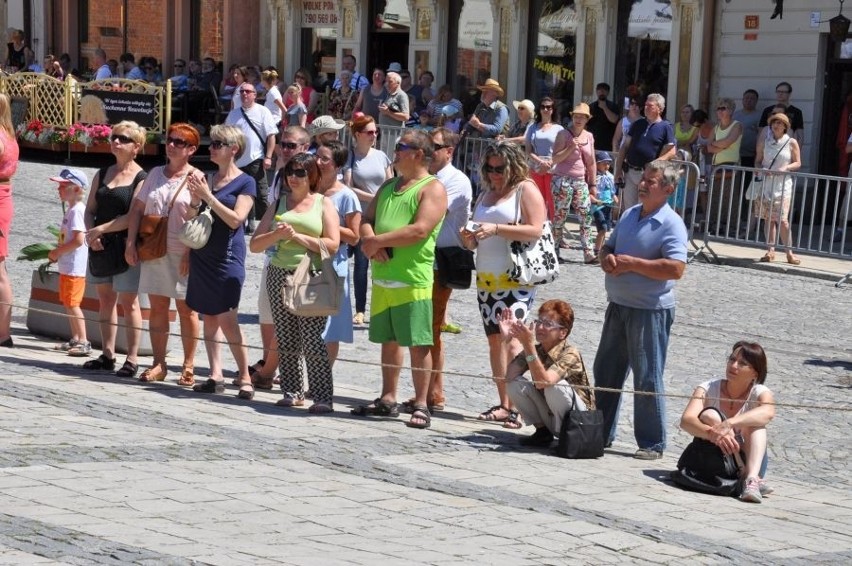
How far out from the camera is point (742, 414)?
7.58 meters

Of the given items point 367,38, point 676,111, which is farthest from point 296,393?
point 367,38

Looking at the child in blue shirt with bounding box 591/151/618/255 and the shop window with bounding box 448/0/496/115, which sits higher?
the shop window with bounding box 448/0/496/115

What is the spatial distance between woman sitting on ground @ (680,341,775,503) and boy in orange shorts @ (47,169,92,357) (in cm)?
471

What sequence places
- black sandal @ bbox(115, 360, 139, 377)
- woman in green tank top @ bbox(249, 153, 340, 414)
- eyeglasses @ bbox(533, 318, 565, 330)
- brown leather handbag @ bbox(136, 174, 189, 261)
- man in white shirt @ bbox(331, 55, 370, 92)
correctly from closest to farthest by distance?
1. eyeglasses @ bbox(533, 318, 565, 330)
2. woman in green tank top @ bbox(249, 153, 340, 414)
3. brown leather handbag @ bbox(136, 174, 189, 261)
4. black sandal @ bbox(115, 360, 139, 377)
5. man in white shirt @ bbox(331, 55, 370, 92)

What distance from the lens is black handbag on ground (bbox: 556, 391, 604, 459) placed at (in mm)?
8031

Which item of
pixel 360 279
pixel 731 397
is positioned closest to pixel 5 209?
pixel 360 279

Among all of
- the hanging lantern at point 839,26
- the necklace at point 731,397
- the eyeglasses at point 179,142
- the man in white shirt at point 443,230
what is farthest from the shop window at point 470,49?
the necklace at point 731,397

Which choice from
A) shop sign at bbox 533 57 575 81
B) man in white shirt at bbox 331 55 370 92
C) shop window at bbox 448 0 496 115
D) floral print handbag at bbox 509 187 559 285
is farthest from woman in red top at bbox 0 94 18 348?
shop window at bbox 448 0 496 115

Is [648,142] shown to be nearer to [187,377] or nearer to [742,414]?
[187,377]

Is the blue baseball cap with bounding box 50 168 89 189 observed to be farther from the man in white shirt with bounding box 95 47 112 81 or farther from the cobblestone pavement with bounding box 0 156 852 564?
the man in white shirt with bounding box 95 47 112 81

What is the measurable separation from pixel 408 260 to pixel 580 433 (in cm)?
148

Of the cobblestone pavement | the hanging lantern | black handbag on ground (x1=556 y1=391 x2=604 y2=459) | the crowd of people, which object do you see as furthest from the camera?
the hanging lantern

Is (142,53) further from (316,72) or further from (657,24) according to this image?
(657,24)

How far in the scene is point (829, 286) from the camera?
15312mm
